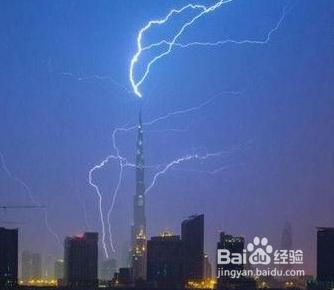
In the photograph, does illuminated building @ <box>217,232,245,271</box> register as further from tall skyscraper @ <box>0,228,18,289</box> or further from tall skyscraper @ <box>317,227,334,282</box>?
tall skyscraper @ <box>0,228,18,289</box>

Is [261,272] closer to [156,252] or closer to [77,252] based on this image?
[156,252]

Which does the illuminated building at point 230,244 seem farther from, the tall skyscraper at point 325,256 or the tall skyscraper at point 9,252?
the tall skyscraper at point 9,252

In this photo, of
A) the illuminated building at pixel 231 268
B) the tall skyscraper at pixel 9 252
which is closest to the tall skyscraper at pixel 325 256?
the illuminated building at pixel 231 268

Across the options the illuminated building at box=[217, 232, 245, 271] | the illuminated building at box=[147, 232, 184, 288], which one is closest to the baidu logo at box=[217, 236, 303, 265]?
the illuminated building at box=[217, 232, 245, 271]

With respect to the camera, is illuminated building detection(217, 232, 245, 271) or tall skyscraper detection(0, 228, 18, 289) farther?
tall skyscraper detection(0, 228, 18, 289)

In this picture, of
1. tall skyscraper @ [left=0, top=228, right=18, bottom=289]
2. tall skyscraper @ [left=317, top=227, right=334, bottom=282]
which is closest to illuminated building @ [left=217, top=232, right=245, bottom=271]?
tall skyscraper @ [left=317, top=227, right=334, bottom=282]

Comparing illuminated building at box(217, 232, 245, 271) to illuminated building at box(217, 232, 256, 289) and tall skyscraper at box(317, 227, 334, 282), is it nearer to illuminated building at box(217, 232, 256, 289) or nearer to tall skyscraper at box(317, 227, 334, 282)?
illuminated building at box(217, 232, 256, 289)
